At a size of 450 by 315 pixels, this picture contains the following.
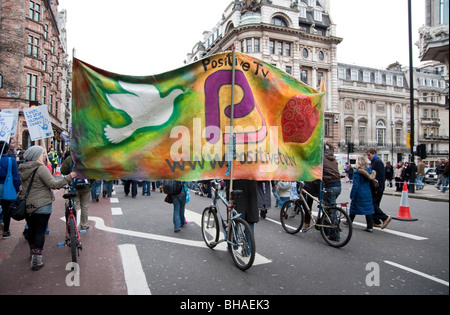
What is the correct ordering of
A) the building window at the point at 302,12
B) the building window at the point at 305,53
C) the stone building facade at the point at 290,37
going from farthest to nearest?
the building window at the point at 302,12 < the building window at the point at 305,53 < the stone building facade at the point at 290,37

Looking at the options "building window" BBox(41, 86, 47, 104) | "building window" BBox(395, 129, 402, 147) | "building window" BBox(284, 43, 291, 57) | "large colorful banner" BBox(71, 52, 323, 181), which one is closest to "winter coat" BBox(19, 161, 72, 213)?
"large colorful banner" BBox(71, 52, 323, 181)

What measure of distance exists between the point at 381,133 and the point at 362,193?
5563cm

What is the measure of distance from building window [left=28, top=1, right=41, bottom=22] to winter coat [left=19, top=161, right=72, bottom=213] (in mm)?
33850

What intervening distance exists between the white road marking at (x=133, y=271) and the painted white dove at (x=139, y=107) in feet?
6.07

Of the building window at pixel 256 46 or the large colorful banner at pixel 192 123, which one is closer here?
the large colorful banner at pixel 192 123

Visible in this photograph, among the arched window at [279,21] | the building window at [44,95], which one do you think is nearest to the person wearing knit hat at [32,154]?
the building window at [44,95]

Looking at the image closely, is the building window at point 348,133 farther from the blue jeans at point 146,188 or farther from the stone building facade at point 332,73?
the blue jeans at point 146,188

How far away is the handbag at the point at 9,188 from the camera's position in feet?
20.1

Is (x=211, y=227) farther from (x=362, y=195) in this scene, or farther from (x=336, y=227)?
(x=362, y=195)

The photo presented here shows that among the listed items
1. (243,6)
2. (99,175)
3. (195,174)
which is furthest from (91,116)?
(243,6)

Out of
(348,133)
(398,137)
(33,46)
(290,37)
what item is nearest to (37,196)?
(33,46)

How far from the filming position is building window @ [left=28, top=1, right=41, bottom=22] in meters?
31.2

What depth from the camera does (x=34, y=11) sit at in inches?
1242

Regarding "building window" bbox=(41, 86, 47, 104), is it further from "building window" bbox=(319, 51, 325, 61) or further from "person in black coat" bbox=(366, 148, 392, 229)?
"building window" bbox=(319, 51, 325, 61)
